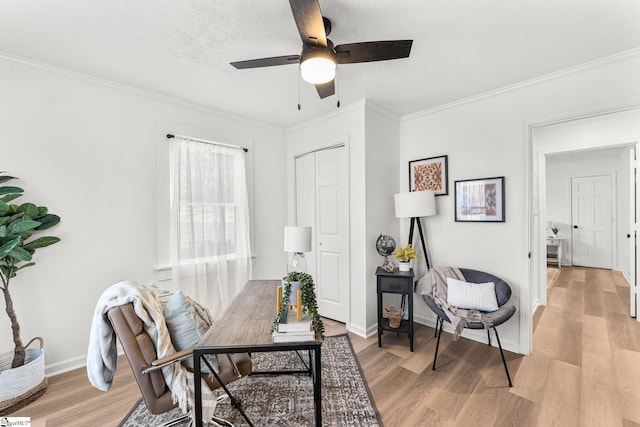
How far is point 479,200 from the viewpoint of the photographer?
2.97 m

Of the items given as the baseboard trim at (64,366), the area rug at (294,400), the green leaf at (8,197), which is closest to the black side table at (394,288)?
the area rug at (294,400)

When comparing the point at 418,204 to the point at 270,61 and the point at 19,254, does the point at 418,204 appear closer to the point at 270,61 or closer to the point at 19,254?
the point at 270,61

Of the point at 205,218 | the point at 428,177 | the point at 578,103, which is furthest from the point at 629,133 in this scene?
the point at 205,218

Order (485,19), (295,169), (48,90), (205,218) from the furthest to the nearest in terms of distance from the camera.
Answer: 1. (295,169)
2. (205,218)
3. (48,90)
4. (485,19)

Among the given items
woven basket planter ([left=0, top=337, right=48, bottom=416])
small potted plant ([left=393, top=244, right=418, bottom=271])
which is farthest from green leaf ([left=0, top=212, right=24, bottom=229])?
small potted plant ([left=393, top=244, right=418, bottom=271])

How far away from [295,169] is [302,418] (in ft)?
9.59

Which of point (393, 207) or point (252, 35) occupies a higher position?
point (252, 35)

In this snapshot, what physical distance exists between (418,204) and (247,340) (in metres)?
2.25

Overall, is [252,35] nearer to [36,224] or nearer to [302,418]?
[36,224]

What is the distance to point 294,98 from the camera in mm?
2990

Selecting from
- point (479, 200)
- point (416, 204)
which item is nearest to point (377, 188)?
point (416, 204)

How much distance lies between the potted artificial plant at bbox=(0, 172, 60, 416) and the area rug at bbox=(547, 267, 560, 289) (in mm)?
6603

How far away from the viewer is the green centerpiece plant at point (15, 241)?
6.52 ft

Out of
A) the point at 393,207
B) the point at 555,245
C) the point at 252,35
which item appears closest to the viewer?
the point at 252,35
